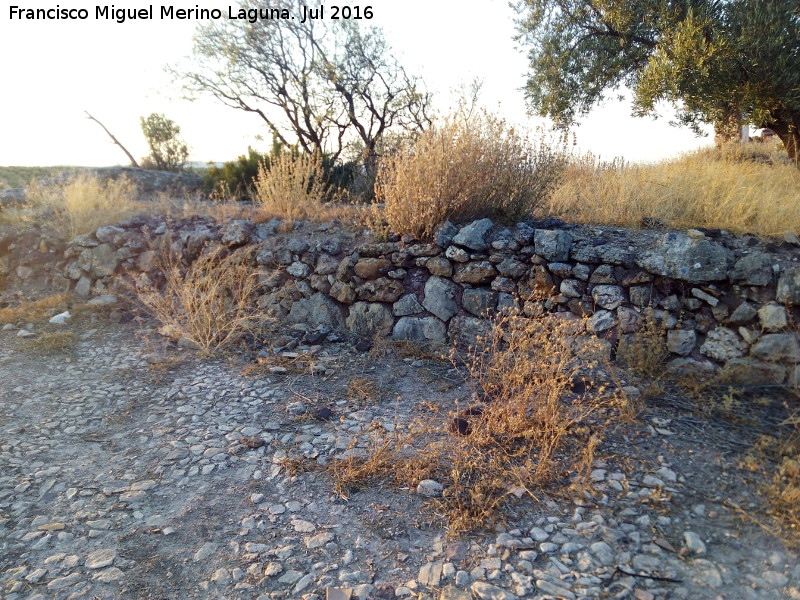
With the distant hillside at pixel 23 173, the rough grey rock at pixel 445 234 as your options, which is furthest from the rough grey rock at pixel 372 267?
the distant hillside at pixel 23 173

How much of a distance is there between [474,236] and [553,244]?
0.73 meters

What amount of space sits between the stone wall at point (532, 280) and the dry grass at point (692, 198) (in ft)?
1.46

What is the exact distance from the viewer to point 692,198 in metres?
5.33

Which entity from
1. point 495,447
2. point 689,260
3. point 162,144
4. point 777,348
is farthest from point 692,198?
point 162,144

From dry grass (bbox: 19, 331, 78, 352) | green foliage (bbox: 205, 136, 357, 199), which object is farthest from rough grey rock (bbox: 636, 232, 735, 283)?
green foliage (bbox: 205, 136, 357, 199)

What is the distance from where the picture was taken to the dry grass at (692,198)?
475cm

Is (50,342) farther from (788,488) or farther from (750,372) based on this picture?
(750,372)

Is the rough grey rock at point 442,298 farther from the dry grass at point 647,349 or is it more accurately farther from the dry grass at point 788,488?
the dry grass at point 788,488

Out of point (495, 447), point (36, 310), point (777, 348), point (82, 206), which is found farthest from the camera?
point (82, 206)

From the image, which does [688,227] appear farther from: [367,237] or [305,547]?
[305,547]

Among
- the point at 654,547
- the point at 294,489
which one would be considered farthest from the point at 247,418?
the point at 654,547

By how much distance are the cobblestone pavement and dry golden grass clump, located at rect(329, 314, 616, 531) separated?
121 mm

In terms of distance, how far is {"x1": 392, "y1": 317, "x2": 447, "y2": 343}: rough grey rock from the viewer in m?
4.89

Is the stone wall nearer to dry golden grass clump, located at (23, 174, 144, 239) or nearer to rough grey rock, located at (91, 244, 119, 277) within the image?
rough grey rock, located at (91, 244, 119, 277)
